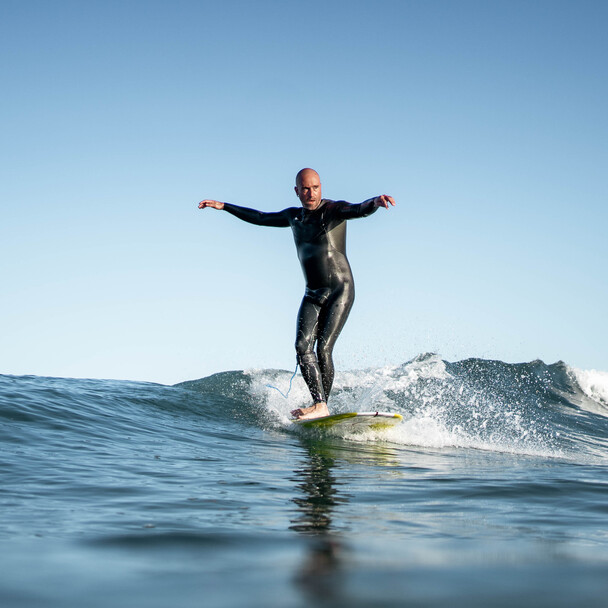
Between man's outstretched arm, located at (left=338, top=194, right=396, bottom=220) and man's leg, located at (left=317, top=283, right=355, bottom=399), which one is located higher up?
man's outstretched arm, located at (left=338, top=194, right=396, bottom=220)

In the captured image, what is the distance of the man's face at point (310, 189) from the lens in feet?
23.1

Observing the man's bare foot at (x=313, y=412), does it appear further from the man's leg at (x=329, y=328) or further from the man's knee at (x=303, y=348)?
the man's knee at (x=303, y=348)

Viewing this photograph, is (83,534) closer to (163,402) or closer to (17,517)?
(17,517)

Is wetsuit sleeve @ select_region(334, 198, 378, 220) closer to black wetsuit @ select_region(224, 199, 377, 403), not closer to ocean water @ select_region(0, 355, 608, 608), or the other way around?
black wetsuit @ select_region(224, 199, 377, 403)

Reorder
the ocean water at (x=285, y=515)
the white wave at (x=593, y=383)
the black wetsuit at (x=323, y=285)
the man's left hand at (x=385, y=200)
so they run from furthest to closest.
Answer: the white wave at (x=593, y=383), the black wetsuit at (x=323, y=285), the man's left hand at (x=385, y=200), the ocean water at (x=285, y=515)

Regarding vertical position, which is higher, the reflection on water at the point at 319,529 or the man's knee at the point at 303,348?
the man's knee at the point at 303,348

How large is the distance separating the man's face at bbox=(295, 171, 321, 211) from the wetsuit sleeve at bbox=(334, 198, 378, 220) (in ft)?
0.82

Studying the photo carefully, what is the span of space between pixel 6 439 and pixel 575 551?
14.8 feet

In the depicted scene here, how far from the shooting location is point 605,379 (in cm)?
1581

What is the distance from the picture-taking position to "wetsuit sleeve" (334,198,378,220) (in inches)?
259

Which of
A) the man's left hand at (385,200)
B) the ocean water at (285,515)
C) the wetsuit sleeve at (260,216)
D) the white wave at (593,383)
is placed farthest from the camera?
the white wave at (593,383)

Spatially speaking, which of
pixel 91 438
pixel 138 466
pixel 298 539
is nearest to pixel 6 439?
pixel 91 438

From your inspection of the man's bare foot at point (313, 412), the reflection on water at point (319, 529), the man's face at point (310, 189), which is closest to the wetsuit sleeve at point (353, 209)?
the man's face at point (310, 189)

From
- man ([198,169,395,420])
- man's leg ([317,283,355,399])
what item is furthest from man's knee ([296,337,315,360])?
man's leg ([317,283,355,399])
